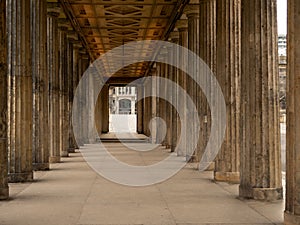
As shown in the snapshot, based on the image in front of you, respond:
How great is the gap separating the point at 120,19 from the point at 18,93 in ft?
48.6

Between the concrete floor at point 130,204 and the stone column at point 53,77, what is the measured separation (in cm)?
696

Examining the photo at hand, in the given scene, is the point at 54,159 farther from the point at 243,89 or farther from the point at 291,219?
the point at 291,219

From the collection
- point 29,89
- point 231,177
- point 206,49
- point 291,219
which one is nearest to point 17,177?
point 29,89

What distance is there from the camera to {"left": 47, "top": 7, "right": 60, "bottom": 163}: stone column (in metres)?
23.3

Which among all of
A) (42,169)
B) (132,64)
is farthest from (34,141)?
(132,64)

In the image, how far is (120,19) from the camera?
2962cm

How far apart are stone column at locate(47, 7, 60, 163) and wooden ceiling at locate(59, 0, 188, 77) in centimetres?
110

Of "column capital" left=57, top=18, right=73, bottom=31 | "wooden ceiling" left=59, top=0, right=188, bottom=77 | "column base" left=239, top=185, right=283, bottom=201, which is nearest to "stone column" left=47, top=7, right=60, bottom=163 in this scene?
"wooden ceiling" left=59, top=0, right=188, bottom=77

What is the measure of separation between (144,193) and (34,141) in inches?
279

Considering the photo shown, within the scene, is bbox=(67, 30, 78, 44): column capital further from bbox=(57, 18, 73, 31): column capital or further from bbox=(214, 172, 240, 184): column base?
bbox=(214, 172, 240, 184): column base

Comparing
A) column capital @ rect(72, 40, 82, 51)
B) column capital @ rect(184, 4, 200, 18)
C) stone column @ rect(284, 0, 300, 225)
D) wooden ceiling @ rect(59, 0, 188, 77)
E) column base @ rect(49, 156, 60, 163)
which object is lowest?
column base @ rect(49, 156, 60, 163)

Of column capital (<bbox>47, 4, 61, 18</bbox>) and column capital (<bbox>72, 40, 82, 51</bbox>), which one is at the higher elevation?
column capital (<bbox>47, 4, 61, 18</bbox>)

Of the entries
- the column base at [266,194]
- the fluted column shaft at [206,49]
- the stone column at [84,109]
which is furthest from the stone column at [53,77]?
the column base at [266,194]

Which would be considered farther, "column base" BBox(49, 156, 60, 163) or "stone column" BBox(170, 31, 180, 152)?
"stone column" BBox(170, 31, 180, 152)
